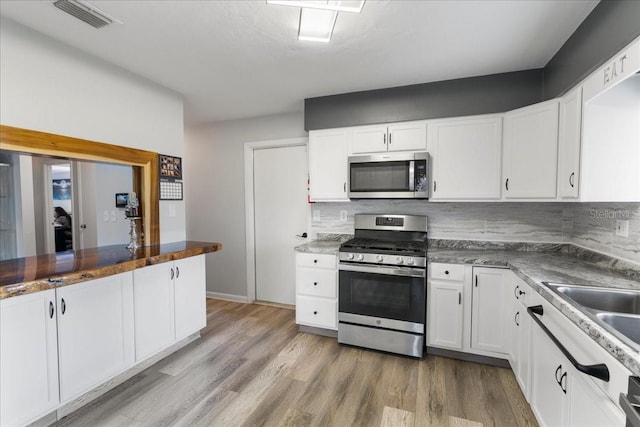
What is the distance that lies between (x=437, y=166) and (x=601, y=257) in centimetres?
134

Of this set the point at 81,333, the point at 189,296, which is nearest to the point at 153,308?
the point at 189,296

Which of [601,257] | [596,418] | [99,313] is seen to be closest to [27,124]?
[99,313]

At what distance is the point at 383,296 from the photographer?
101 inches

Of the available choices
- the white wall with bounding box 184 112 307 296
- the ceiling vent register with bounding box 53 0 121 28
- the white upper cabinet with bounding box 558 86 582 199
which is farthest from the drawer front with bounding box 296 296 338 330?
the ceiling vent register with bounding box 53 0 121 28

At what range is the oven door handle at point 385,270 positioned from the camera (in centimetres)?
244

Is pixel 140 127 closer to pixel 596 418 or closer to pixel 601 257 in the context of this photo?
pixel 596 418

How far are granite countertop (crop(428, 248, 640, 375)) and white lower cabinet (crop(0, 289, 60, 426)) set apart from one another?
2595 mm

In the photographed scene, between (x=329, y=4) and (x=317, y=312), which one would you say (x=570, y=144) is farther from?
(x=317, y=312)

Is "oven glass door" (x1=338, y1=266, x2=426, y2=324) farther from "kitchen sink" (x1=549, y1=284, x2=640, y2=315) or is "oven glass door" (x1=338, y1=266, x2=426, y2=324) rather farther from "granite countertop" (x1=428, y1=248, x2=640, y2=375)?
"kitchen sink" (x1=549, y1=284, x2=640, y2=315)

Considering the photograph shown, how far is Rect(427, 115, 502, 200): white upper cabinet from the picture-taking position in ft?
8.23

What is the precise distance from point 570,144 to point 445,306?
1.48 meters

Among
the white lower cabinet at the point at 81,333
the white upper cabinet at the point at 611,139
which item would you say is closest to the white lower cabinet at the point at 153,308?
the white lower cabinet at the point at 81,333

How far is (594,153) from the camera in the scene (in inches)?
67.6

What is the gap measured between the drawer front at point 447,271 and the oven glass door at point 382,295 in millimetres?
125
